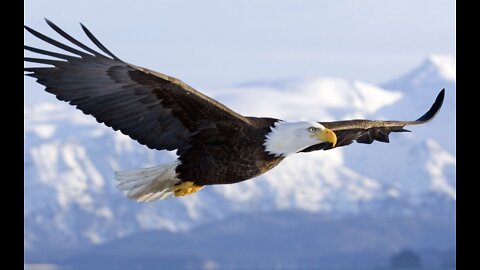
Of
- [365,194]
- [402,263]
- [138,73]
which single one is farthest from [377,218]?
[138,73]

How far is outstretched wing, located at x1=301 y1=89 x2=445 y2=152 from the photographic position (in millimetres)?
6359

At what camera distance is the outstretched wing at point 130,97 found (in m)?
5.68

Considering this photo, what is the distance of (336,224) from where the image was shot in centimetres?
13588

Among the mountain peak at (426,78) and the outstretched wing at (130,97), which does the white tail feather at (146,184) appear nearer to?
the outstretched wing at (130,97)

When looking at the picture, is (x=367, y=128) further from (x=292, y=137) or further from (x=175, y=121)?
(x=175, y=121)

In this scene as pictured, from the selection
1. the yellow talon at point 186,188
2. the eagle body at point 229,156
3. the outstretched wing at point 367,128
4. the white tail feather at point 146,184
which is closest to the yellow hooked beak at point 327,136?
the eagle body at point 229,156

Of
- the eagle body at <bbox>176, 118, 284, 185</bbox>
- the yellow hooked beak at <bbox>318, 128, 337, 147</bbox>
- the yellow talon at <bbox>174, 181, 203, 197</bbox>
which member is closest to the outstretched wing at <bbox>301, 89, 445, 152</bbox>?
the yellow hooked beak at <bbox>318, 128, 337, 147</bbox>

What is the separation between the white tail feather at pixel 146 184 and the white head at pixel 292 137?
0.52 meters

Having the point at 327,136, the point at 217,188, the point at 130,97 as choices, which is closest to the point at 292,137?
the point at 327,136

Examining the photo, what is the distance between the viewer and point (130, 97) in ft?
19.0

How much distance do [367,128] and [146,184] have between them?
3.75 ft

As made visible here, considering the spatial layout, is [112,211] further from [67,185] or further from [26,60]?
[26,60]

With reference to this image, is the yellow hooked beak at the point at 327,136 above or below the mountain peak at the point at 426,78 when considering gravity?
below
